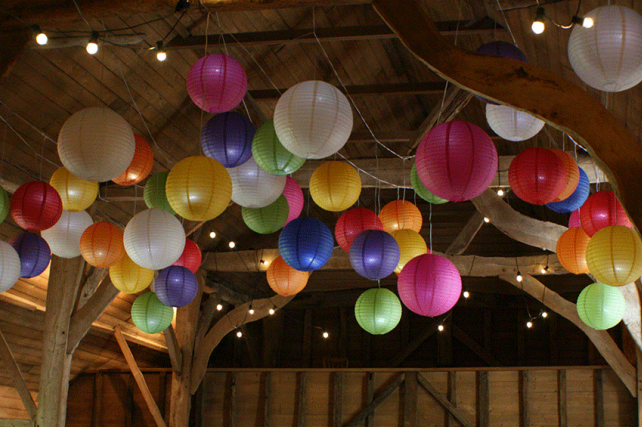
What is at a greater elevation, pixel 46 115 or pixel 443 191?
pixel 46 115

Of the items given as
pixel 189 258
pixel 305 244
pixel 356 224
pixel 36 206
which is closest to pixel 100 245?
pixel 36 206

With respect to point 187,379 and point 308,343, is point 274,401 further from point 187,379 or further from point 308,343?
point 308,343

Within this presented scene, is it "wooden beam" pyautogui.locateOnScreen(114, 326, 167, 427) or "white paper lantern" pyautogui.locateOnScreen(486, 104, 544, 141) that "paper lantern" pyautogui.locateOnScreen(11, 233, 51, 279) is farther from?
"wooden beam" pyautogui.locateOnScreen(114, 326, 167, 427)

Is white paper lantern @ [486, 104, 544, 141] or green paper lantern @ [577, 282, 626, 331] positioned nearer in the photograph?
white paper lantern @ [486, 104, 544, 141]

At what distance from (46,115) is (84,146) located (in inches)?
101

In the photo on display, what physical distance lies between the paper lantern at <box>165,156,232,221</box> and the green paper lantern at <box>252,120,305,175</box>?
38 centimetres

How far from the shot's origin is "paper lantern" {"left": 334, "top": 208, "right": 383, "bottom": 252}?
5.06 meters

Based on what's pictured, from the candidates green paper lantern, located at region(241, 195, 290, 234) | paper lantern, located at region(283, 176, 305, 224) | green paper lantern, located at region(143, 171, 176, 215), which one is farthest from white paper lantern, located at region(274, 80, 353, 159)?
green paper lantern, located at region(143, 171, 176, 215)

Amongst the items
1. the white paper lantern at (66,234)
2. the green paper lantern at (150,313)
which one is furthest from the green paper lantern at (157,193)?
the green paper lantern at (150,313)

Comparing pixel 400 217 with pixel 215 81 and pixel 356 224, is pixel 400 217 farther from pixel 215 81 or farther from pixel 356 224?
pixel 215 81

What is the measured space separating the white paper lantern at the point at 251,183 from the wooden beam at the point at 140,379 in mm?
5037

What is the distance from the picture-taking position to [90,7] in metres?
3.89

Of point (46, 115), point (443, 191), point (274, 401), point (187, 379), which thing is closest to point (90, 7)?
point (46, 115)

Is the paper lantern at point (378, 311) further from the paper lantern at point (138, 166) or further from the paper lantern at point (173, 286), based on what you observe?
the paper lantern at point (138, 166)
